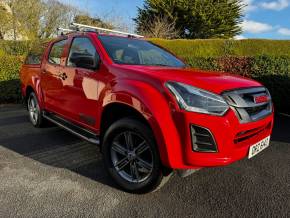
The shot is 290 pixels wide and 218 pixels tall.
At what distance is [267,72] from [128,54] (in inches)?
185

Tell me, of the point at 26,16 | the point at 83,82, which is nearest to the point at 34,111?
the point at 83,82

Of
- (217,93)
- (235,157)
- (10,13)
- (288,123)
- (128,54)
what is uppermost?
(10,13)

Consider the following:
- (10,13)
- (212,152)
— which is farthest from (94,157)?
(10,13)

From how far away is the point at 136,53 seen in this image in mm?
4039

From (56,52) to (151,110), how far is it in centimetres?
264

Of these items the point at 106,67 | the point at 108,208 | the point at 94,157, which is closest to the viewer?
the point at 108,208

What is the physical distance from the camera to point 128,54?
12.8ft

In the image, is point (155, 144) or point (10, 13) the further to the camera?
point (10, 13)

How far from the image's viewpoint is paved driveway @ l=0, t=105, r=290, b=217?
2941 mm

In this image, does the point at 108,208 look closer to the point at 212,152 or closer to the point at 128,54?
the point at 212,152

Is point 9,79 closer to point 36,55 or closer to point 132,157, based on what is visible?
point 36,55

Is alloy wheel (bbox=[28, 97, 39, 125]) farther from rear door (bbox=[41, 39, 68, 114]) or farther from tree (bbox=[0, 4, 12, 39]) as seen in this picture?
tree (bbox=[0, 4, 12, 39])

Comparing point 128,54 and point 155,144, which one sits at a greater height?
point 128,54

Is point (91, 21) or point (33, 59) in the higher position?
point (91, 21)
